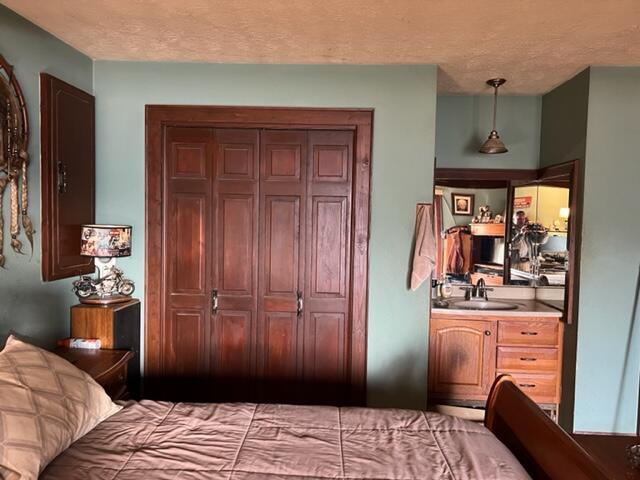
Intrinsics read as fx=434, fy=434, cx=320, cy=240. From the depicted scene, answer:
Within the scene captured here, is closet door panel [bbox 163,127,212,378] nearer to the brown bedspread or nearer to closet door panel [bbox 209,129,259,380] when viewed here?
closet door panel [bbox 209,129,259,380]

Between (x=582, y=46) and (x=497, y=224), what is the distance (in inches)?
60.7

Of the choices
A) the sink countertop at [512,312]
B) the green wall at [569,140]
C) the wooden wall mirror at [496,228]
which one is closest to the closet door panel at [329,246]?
the sink countertop at [512,312]

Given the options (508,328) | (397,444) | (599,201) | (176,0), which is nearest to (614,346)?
(508,328)

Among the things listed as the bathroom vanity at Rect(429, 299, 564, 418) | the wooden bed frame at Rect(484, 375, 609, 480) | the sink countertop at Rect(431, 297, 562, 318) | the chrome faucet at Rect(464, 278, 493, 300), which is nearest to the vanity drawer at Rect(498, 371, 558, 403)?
the bathroom vanity at Rect(429, 299, 564, 418)

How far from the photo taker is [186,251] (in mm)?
3068

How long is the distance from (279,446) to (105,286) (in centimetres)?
182

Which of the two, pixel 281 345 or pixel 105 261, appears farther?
pixel 281 345

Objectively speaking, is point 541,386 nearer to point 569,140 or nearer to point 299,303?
Result: point 569,140

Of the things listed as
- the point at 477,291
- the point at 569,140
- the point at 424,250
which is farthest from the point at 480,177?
the point at 424,250

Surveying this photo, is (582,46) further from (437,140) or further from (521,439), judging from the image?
(521,439)

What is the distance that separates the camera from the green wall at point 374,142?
2928 mm

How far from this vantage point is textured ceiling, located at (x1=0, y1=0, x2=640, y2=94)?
7.05ft

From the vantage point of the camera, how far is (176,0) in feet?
6.96

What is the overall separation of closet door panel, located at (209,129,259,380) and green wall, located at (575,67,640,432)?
228 centimetres
